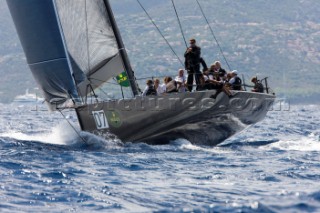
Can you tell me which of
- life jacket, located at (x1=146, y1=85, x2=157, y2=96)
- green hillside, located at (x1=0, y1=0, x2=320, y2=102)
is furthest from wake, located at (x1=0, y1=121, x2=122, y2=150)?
green hillside, located at (x1=0, y1=0, x2=320, y2=102)

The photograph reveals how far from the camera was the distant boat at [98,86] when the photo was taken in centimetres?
1491

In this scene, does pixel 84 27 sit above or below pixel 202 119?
above

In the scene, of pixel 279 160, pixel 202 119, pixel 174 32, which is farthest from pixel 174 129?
pixel 174 32

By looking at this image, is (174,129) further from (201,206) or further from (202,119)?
(201,206)

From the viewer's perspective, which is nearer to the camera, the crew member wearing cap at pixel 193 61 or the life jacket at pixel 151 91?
the crew member wearing cap at pixel 193 61

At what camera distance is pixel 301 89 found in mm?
141375

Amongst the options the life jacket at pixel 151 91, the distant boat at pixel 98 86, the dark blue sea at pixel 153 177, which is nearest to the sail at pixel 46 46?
the distant boat at pixel 98 86

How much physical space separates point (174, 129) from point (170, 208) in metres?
6.26

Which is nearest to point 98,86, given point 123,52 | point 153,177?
point 123,52

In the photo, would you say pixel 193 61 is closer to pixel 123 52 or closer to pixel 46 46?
pixel 123 52

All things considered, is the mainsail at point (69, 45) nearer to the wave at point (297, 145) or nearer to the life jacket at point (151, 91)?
the life jacket at point (151, 91)

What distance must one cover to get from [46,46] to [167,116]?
297cm

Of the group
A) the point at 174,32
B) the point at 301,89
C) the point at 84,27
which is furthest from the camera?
the point at 174,32

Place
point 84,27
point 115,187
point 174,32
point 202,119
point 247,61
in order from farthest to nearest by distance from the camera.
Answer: point 174,32 < point 247,61 < point 84,27 < point 202,119 < point 115,187
